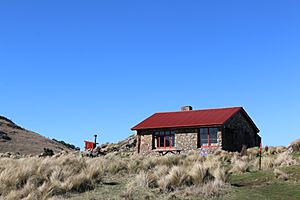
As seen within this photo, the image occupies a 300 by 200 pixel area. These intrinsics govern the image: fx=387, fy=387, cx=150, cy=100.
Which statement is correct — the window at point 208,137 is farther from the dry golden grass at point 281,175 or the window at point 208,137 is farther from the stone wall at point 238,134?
the dry golden grass at point 281,175

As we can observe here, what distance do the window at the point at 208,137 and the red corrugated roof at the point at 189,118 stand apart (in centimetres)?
77

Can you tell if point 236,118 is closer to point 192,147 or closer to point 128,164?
point 192,147

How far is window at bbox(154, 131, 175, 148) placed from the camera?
34.0m

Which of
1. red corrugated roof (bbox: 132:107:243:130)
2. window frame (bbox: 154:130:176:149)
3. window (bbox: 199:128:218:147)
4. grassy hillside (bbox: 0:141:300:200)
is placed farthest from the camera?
window frame (bbox: 154:130:176:149)

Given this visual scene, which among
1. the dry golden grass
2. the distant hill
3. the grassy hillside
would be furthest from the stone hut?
the distant hill

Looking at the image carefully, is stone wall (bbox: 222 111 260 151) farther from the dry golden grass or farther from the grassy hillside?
the dry golden grass

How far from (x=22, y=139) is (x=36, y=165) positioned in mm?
42557

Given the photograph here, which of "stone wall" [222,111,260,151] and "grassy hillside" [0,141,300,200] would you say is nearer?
"grassy hillside" [0,141,300,200]

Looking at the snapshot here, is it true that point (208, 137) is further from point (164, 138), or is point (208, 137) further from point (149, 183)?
point (149, 183)

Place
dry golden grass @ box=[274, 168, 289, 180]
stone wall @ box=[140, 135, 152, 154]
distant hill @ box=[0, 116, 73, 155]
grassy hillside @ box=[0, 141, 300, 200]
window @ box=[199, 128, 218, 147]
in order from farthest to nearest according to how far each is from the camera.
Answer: distant hill @ box=[0, 116, 73, 155] < stone wall @ box=[140, 135, 152, 154] < window @ box=[199, 128, 218, 147] < dry golden grass @ box=[274, 168, 289, 180] < grassy hillside @ box=[0, 141, 300, 200]

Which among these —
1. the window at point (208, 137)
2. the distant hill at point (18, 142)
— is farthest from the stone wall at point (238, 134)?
the distant hill at point (18, 142)

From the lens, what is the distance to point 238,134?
114ft

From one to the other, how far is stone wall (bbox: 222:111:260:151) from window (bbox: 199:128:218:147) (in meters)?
0.74

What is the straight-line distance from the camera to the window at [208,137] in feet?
105
